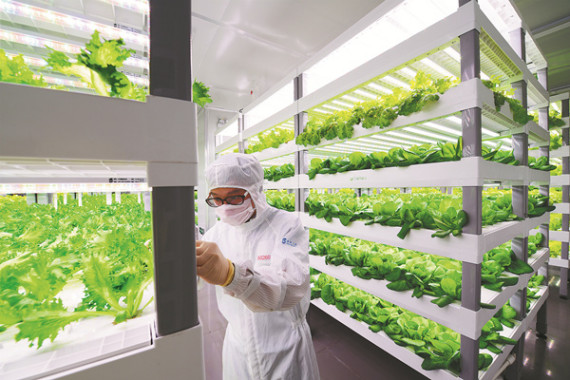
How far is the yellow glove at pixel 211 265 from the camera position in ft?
2.46

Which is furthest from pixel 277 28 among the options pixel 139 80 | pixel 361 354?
pixel 361 354

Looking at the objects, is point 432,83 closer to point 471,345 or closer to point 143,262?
point 471,345

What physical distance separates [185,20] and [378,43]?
184 cm

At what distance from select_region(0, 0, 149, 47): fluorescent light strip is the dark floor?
249 centimetres

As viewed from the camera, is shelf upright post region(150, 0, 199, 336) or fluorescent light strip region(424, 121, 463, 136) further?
fluorescent light strip region(424, 121, 463, 136)

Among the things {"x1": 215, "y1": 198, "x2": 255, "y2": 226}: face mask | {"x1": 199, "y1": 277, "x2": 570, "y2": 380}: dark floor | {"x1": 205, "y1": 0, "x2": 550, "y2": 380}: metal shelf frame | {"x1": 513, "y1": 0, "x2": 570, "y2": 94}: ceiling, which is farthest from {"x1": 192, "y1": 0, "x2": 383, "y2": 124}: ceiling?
{"x1": 199, "y1": 277, "x2": 570, "y2": 380}: dark floor

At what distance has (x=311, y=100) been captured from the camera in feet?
7.97

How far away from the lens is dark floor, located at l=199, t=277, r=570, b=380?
6.64 feet

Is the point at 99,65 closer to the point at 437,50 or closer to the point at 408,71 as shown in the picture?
the point at 437,50

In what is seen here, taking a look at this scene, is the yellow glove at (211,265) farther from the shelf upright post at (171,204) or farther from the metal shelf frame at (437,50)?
the metal shelf frame at (437,50)

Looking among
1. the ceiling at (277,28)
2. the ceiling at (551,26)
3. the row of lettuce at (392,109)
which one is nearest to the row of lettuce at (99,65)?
the row of lettuce at (392,109)

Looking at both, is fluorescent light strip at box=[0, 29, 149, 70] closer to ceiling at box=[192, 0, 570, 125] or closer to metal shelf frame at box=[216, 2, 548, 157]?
metal shelf frame at box=[216, 2, 548, 157]

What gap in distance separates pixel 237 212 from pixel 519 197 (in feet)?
7.76

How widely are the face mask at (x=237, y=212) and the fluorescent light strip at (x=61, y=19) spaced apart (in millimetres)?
856
